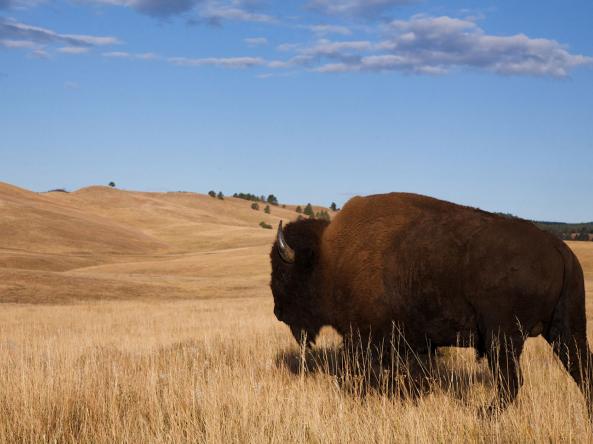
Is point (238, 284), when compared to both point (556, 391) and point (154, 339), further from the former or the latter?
point (556, 391)

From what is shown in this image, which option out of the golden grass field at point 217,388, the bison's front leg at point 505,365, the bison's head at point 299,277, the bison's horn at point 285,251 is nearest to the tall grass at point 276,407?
the golden grass field at point 217,388

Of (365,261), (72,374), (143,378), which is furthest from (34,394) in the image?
(365,261)

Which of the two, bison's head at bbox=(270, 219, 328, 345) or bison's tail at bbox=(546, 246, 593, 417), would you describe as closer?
bison's tail at bbox=(546, 246, 593, 417)

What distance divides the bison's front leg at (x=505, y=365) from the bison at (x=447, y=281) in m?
0.01

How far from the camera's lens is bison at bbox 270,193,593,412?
20.0 feet

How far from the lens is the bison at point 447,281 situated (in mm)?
6105

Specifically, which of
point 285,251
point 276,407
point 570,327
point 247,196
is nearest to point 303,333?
point 285,251

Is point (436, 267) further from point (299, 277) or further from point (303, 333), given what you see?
point (303, 333)

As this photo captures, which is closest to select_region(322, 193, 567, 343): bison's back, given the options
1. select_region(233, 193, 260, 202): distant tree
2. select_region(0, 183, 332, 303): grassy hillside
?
select_region(0, 183, 332, 303): grassy hillside

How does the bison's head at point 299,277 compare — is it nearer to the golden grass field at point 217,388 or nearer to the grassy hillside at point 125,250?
the golden grass field at point 217,388

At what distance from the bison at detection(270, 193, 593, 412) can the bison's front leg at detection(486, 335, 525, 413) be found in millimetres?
11

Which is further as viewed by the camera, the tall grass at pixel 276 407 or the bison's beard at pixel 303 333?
the bison's beard at pixel 303 333

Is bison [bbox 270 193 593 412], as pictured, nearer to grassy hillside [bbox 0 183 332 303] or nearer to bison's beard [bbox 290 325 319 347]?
bison's beard [bbox 290 325 319 347]

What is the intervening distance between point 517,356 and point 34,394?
15.7 ft
